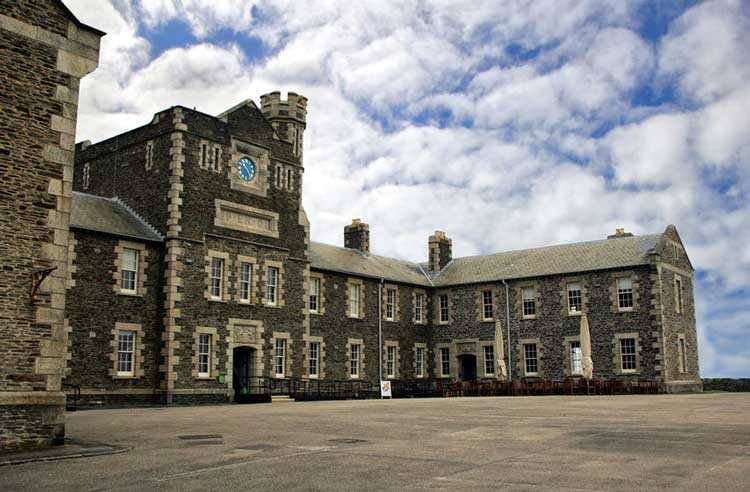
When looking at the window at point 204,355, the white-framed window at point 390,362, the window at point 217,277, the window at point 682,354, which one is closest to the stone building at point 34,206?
the window at point 204,355

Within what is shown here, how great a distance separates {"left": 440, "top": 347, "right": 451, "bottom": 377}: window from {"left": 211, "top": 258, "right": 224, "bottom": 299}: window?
682 inches

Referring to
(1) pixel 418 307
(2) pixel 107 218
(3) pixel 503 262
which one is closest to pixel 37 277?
(2) pixel 107 218

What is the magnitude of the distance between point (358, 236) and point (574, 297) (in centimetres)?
1285

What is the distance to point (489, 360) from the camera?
1687 inches

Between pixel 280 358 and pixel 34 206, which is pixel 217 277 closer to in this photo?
pixel 280 358

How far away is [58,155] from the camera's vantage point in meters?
14.9

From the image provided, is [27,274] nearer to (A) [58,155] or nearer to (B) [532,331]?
(A) [58,155]

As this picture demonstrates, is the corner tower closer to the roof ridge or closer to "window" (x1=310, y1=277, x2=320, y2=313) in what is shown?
"window" (x1=310, y1=277, x2=320, y2=313)

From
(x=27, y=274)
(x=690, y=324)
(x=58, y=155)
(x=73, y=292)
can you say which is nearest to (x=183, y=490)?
(x=27, y=274)

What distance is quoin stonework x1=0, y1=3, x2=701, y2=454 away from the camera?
15016 mm

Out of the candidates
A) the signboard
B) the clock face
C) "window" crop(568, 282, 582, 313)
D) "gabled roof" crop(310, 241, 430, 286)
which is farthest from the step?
"window" crop(568, 282, 582, 313)

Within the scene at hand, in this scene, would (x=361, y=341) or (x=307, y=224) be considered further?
(x=361, y=341)

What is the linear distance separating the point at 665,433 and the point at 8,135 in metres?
13.5

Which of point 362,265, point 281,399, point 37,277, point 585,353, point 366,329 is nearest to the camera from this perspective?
point 37,277
